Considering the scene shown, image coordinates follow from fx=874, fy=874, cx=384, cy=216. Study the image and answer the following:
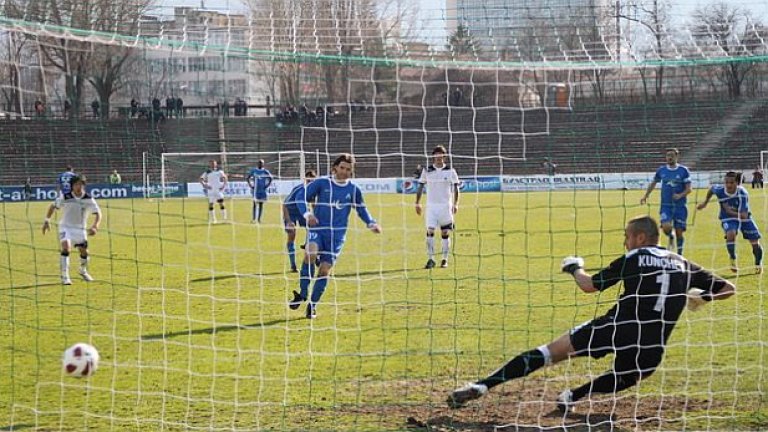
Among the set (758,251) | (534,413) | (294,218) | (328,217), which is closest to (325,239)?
(328,217)

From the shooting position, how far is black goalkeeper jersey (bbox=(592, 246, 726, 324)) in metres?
6.52

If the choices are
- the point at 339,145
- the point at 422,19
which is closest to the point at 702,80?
the point at 422,19

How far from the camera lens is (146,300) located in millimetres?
12648

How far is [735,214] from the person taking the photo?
14.7m

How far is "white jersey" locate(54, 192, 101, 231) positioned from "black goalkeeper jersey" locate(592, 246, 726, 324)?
32.3 ft

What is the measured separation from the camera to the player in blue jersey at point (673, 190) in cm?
1556

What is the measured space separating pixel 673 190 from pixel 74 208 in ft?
34.4

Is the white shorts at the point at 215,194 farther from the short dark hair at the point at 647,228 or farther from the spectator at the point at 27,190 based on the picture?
the short dark hair at the point at 647,228

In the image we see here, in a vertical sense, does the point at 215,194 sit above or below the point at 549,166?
below

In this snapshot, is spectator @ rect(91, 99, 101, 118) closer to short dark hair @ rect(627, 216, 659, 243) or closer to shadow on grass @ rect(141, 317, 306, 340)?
shadow on grass @ rect(141, 317, 306, 340)

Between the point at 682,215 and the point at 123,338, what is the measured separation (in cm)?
1067

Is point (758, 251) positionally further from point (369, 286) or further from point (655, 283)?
point (655, 283)

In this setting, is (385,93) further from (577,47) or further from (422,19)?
(577,47)

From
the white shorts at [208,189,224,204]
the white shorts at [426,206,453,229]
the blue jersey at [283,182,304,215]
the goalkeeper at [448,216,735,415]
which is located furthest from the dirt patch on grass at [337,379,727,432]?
the white shorts at [208,189,224,204]
